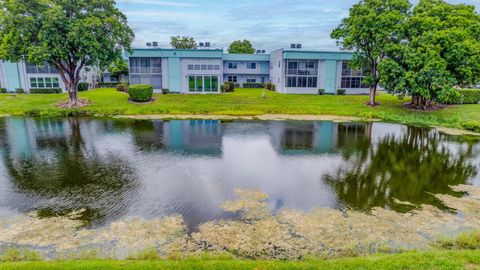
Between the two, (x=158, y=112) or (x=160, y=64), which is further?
(x=160, y=64)

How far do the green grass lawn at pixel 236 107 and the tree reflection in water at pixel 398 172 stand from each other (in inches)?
357

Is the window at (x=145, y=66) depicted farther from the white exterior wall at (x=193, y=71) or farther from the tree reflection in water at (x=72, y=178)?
the tree reflection in water at (x=72, y=178)

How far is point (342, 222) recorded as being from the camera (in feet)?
28.8

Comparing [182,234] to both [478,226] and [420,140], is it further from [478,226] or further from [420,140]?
[420,140]

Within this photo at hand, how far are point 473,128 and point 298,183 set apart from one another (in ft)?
61.6

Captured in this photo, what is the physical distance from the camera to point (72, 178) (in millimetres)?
12039

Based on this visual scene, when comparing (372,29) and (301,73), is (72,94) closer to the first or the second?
(301,73)

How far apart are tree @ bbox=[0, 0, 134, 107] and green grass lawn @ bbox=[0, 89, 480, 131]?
3.62 meters

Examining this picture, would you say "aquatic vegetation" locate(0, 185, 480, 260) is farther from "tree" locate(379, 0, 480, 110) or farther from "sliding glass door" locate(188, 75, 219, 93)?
"sliding glass door" locate(188, 75, 219, 93)

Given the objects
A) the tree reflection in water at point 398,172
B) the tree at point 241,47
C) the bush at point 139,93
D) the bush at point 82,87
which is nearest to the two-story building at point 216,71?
the bush at point 82,87

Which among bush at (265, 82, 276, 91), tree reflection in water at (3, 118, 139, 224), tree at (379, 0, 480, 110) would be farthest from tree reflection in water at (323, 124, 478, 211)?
bush at (265, 82, 276, 91)

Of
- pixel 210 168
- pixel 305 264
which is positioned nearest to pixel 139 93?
pixel 210 168

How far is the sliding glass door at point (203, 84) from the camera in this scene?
136ft

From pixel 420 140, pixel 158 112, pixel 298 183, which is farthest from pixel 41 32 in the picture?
pixel 420 140
